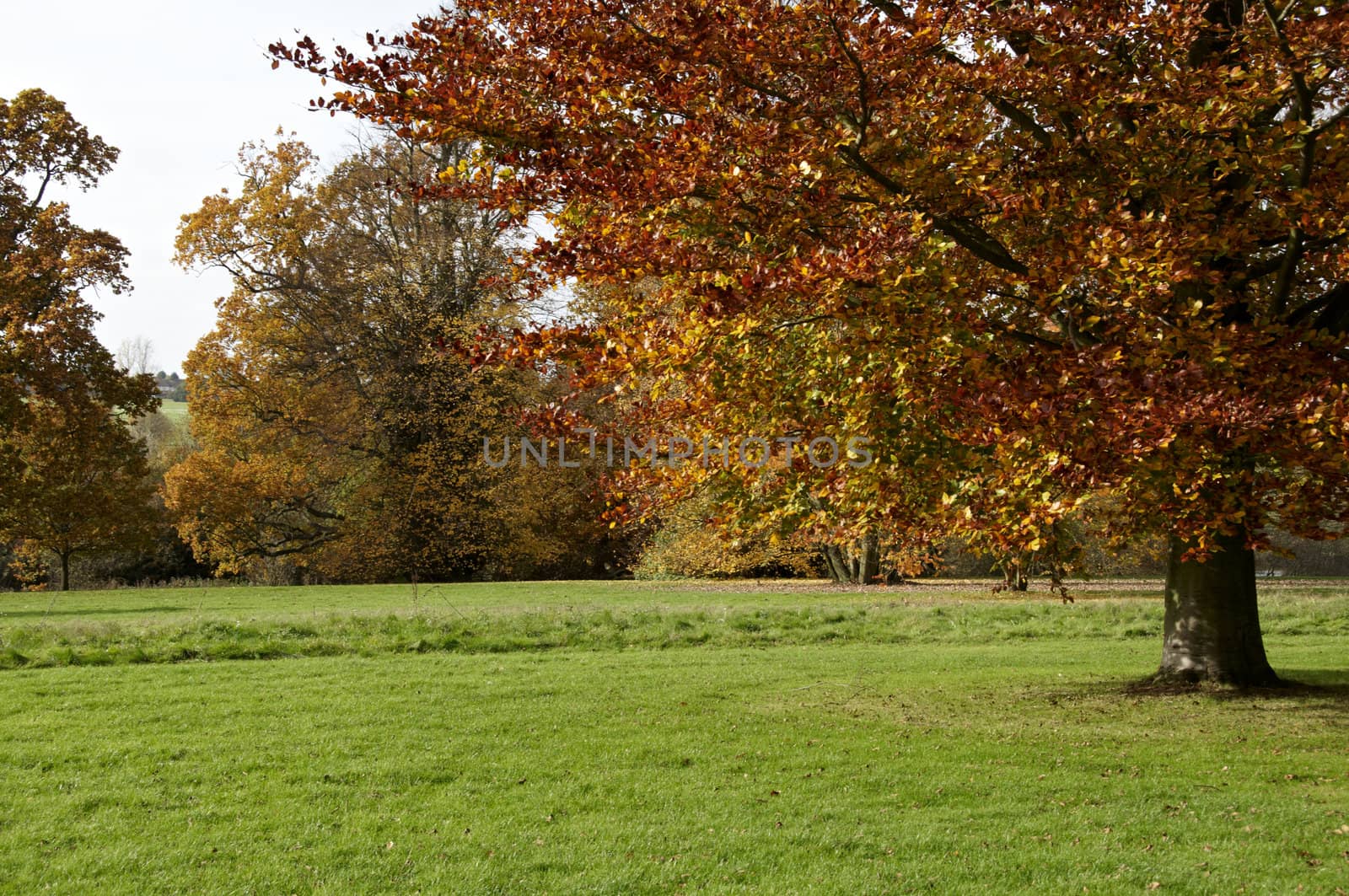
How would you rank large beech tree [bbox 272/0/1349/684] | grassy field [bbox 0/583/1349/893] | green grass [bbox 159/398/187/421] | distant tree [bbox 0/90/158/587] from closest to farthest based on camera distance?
1. grassy field [bbox 0/583/1349/893]
2. large beech tree [bbox 272/0/1349/684]
3. distant tree [bbox 0/90/158/587]
4. green grass [bbox 159/398/187/421]

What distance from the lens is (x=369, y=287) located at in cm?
3575

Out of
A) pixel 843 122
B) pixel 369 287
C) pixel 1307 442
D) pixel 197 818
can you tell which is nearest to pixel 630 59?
pixel 843 122

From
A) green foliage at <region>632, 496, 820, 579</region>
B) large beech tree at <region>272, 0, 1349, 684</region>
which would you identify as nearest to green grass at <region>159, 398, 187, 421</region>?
green foliage at <region>632, 496, 820, 579</region>

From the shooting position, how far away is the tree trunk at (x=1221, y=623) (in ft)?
37.9

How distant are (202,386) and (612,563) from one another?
1550 cm

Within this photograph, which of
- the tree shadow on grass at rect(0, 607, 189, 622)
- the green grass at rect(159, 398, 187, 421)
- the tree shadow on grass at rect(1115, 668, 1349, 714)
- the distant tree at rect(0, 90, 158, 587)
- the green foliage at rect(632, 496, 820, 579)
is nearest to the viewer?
the tree shadow on grass at rect(1115, 668, 1349, 714)

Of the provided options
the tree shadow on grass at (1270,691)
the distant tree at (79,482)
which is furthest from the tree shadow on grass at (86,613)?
the tree shadow on grass at (1270,691)

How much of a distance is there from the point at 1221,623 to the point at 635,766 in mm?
7404

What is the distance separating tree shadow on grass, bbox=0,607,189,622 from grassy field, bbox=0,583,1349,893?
13.3 feet

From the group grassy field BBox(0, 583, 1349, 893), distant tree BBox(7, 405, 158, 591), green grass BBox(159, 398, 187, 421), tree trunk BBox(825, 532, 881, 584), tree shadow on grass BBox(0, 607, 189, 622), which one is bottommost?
grassy field BBox(0, 583, 1349, 893)

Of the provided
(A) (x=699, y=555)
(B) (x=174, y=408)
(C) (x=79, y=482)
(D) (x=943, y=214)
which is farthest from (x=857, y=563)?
(B) (x=174, y=408)

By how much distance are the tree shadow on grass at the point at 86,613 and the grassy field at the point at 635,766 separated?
13.3ft

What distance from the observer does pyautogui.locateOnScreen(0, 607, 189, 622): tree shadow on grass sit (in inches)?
754

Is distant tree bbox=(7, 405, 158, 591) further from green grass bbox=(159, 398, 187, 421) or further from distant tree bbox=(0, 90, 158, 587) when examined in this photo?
green grass bbox=(159, 398, 187, 421)
